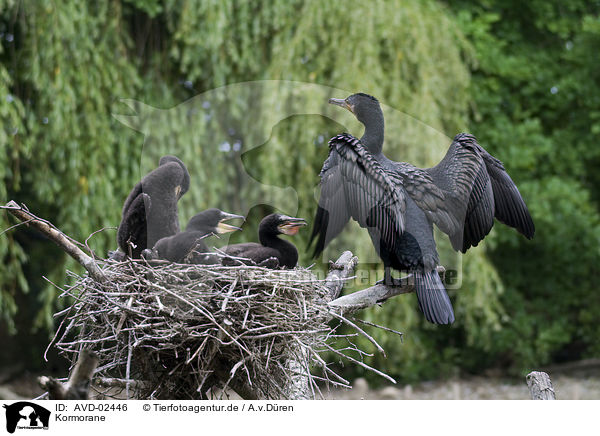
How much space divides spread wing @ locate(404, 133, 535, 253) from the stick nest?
424 millimetres

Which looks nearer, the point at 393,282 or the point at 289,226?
the point at 393,282

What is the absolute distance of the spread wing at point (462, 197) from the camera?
6.72ft

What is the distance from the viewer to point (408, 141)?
4230 mm

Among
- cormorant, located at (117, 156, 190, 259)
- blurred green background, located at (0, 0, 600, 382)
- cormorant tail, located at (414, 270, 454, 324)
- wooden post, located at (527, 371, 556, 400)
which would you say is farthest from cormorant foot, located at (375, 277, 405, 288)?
blurred green background, located at (0, 0, 600, 382)

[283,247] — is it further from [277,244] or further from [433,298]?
[433,298]

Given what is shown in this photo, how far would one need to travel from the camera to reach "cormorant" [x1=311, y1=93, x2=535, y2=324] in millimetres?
1943

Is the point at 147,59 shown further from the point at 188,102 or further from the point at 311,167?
the point at 311,167

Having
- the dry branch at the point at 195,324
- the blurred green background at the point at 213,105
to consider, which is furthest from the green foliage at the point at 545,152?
A: the dry branch at the point at 195,324

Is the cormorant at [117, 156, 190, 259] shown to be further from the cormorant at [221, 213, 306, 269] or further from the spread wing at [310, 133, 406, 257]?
the spread wing at [310, 133, 406, 257]

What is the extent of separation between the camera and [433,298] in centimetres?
187

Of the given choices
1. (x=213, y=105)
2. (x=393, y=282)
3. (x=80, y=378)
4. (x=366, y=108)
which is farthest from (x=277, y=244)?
(x=213, y=105)

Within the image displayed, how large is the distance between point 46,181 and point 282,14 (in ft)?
5.98
